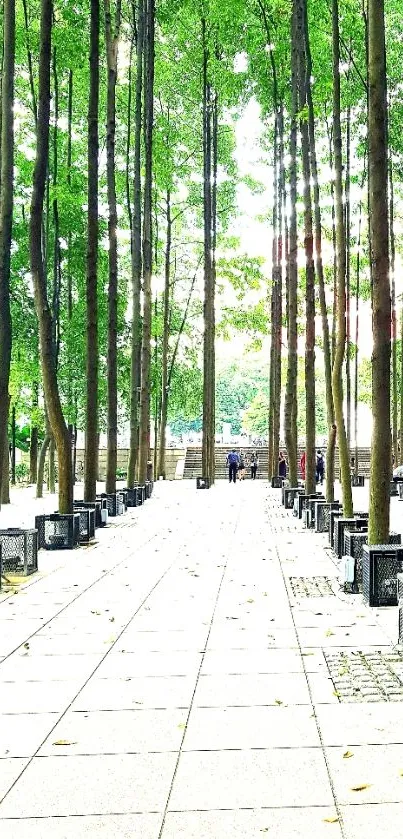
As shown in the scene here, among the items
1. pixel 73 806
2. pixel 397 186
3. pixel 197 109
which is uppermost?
pixel 197 109

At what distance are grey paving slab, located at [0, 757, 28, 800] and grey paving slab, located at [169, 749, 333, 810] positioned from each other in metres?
0.72

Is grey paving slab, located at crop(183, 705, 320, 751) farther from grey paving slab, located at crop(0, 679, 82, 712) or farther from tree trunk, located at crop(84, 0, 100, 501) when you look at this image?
tree trunk, located at crop(84, 0, 100, 501)

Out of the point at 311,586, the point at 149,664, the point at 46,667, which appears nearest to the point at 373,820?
the point at 149,664

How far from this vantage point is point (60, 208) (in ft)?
65.9

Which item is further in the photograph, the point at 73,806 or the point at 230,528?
the point at 230,528

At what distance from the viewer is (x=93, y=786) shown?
3.64 meters

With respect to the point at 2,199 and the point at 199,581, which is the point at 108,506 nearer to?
the point at 2,199

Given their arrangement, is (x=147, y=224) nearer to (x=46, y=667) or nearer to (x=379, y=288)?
(x=379, y=288)

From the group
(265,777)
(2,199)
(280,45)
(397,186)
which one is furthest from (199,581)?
(397,186)

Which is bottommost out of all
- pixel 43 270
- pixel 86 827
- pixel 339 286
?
pixel 86 827

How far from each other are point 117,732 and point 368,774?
4.28 ft

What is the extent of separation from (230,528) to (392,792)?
1096cm

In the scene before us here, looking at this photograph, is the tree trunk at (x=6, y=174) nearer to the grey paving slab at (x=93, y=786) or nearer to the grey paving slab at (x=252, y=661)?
the grey paving slab at (x=252, y=661)

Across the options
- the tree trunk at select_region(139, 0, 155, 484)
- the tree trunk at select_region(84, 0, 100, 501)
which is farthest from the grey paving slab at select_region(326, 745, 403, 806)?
the tree trunk at select_region(139, 0, 155, 484)
